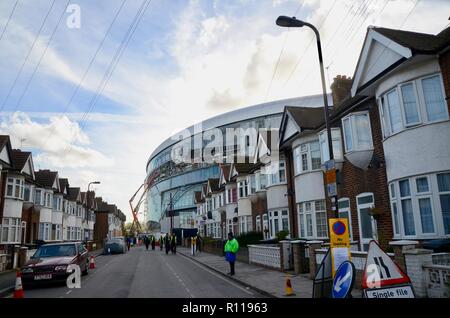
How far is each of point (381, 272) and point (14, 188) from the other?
27.7 meters

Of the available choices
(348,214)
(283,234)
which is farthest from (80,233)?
(348,214)

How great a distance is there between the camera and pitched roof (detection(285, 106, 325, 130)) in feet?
66.0

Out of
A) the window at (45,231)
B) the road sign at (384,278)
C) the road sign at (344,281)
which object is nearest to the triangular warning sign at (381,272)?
the road sign at (384,278)

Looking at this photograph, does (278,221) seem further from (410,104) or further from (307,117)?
(410,104)

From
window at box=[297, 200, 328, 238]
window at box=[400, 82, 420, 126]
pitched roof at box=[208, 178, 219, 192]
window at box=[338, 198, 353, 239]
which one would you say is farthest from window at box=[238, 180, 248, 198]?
window at box=[400, 82, 420, 126]

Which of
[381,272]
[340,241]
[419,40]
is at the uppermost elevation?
[419,40]

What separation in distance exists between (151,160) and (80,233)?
56.3 m

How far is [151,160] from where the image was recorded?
368ft

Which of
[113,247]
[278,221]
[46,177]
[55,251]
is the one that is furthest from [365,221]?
[46,177]

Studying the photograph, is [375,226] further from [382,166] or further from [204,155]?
[204,155]

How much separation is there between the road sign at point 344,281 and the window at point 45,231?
120ft

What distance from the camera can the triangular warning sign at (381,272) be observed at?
17.9ft

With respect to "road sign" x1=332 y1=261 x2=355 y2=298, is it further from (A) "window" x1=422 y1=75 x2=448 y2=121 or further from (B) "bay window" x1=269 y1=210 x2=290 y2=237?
(B) "bay window" x1=269 y1=210 x2=290 y2=237

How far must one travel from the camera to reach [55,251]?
15438mm
